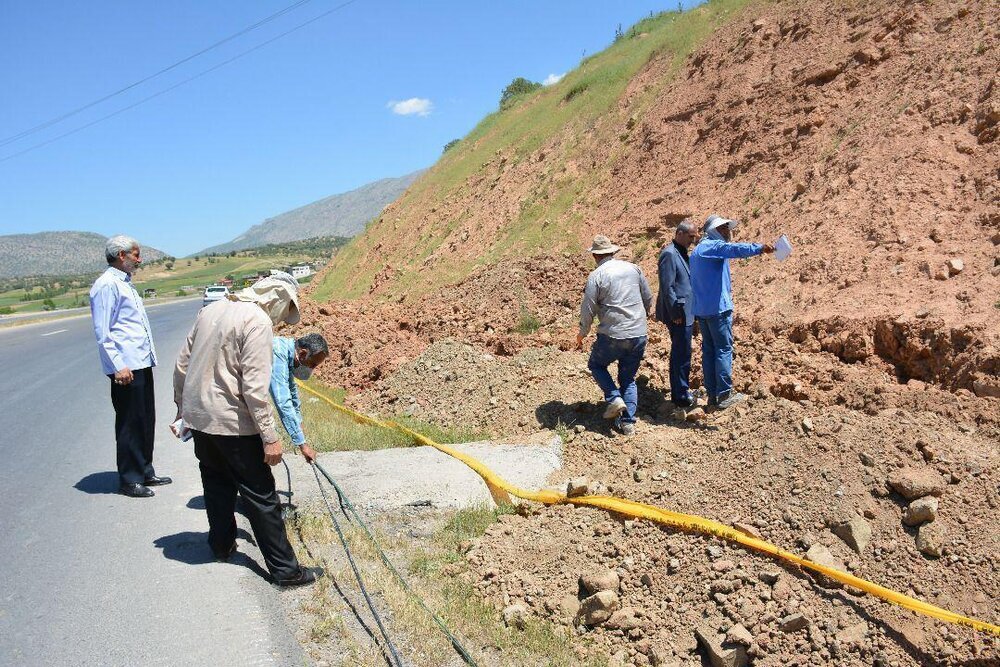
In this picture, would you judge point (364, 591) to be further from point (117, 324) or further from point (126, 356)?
point (117, 324)

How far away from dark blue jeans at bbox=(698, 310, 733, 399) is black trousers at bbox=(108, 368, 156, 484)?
4759mm

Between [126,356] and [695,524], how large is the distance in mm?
4410

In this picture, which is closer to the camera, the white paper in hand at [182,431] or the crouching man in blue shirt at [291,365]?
the white paper in hand at [182,431]

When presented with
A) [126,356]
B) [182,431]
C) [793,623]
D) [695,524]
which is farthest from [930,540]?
[126,356]

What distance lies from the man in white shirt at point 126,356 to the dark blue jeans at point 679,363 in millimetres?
4518

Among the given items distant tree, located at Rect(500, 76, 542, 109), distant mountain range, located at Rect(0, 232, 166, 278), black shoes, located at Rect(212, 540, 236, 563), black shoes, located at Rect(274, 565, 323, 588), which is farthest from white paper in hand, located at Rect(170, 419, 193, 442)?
distant mountain range, located at Rect(0, 232, 166, 278)

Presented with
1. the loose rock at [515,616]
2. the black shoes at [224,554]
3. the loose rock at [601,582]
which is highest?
the black shoes at [224,554]

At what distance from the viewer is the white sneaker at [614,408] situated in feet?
20.8

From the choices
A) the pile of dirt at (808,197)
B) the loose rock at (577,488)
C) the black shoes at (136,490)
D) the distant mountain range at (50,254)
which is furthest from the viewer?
the distant mountain range at (50,254)

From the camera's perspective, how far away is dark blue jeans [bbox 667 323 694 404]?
6.71 metres

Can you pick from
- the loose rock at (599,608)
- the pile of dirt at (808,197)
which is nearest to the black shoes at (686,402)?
the pile of dirt at (808,197)

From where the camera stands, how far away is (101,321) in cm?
556

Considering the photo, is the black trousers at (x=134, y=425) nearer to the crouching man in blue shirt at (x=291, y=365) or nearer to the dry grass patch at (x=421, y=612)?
the crouching man in blue shirt at (x=291, y=365)

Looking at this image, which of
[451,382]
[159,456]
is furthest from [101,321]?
[451,382]
